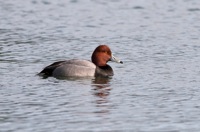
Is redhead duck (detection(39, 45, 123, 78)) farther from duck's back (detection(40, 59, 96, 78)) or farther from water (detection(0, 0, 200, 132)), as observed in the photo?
water (detection(0, 0, 200, 132))

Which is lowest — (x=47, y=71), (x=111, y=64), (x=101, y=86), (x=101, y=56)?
(x=111, y=64)

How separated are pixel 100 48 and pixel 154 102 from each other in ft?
13.5

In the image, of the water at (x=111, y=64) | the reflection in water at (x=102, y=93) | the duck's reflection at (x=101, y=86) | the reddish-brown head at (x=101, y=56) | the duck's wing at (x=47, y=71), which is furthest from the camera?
the reddish-brown head at (x=101, y=56)

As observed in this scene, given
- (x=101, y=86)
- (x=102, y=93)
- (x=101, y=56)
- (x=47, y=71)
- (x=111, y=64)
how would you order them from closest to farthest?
(x=102, y=93) < (x=101, y=86) < (x=47, y=71) < (x=101, y=56) < (x=111, y=64)

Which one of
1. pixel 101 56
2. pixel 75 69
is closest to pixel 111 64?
pixel 101 56

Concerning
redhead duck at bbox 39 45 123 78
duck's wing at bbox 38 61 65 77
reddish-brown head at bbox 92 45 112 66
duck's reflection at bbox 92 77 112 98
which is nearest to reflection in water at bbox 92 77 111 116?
duck's reflection at bbox 92 77 112 98

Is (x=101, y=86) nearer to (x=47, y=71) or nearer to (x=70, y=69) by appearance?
(x=70, y=69)

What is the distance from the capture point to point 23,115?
13.0 m

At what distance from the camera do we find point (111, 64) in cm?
1942

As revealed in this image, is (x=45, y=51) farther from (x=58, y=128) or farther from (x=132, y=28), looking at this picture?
(x=58, y=128)

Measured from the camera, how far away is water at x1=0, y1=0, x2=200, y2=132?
42.2 ft

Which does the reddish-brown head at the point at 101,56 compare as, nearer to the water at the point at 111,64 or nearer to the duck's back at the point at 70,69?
the water at the point at 111,64

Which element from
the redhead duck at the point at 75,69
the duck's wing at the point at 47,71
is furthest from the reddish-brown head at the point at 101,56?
the duck's wing at the point at 47,71

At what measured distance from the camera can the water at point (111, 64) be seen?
12.9 meters
